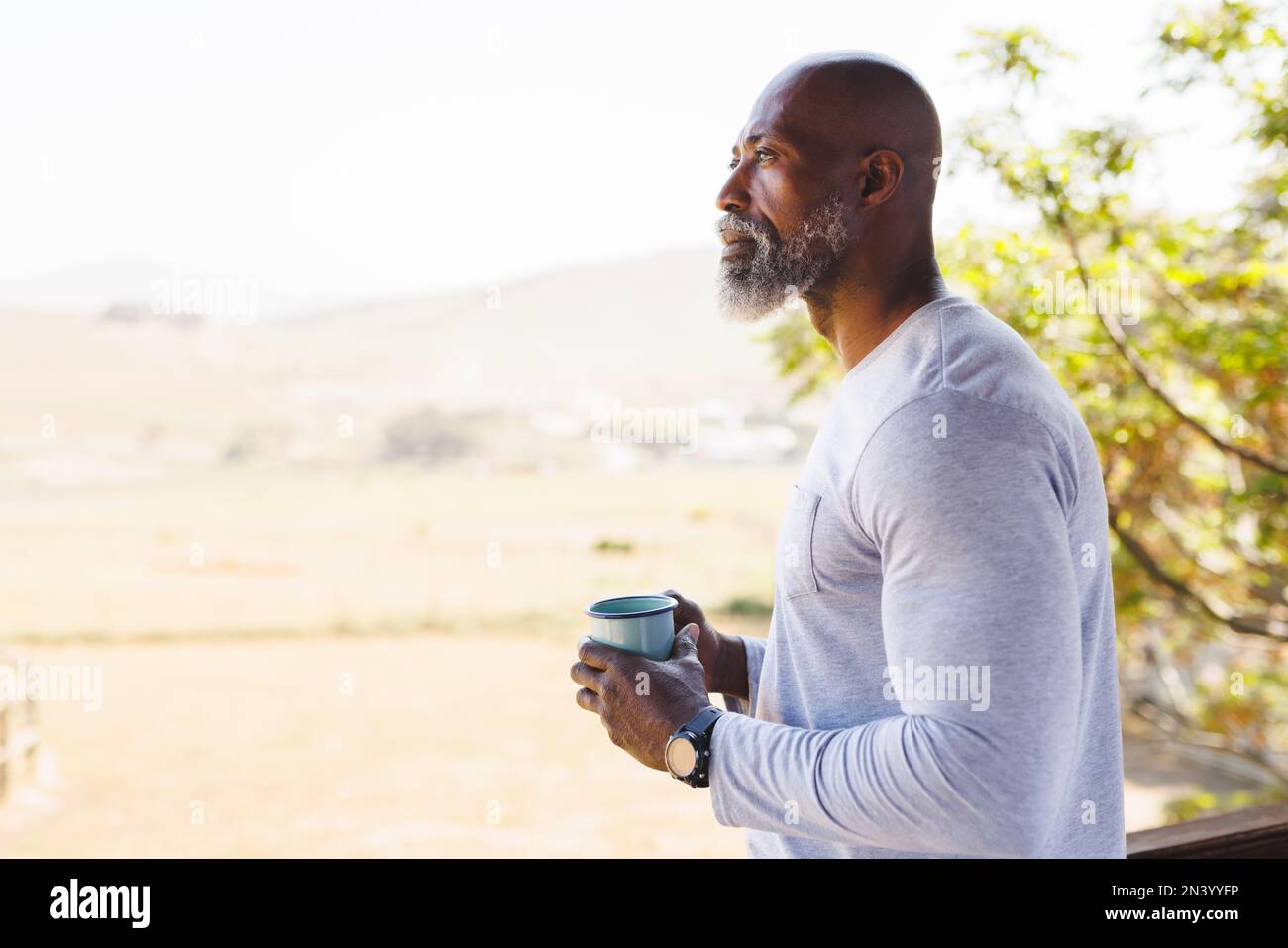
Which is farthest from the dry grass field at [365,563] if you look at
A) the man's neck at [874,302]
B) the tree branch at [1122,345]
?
the man's neck at [874,302]

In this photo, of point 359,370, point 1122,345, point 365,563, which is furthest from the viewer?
point 359,370

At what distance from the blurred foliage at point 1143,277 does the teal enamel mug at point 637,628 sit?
5.78ft

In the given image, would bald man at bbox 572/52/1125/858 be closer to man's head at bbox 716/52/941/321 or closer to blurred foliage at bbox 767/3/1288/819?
man's head at bbox 716/52/941/321

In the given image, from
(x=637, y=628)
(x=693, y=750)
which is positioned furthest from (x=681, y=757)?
(x=637, y=628)

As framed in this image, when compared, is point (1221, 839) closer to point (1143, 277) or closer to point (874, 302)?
point (874, 302)

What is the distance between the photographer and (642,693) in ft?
2.63

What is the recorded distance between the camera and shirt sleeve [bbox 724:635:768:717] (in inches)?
41.0

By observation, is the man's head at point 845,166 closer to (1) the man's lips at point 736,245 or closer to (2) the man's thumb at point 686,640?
(1) the man's lips at point 736,245

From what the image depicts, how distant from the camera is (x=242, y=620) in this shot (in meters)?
15.1

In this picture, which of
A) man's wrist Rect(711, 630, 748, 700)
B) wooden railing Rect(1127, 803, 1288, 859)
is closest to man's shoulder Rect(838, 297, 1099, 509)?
man's wrist Rect(711, 630, 748, 700)

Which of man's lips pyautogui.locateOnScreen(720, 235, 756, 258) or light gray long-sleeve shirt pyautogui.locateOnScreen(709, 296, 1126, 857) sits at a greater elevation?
man's lips pyautogui.locateOnScreen(720, 235, 756, 258)

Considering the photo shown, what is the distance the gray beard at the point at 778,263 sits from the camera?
841mm

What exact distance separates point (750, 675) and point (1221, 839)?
51cm
